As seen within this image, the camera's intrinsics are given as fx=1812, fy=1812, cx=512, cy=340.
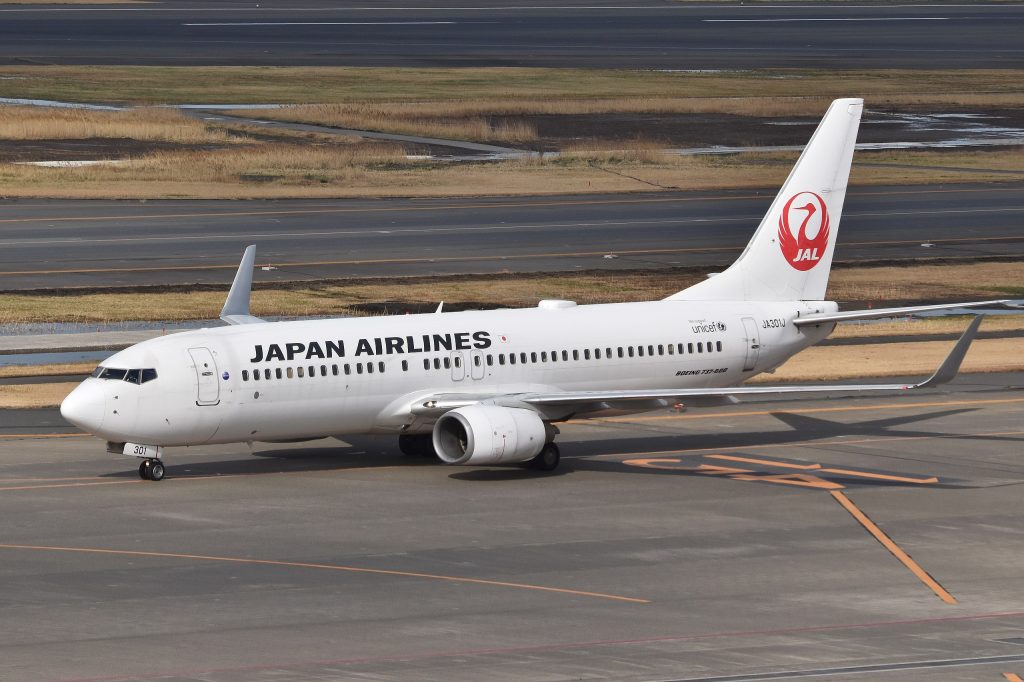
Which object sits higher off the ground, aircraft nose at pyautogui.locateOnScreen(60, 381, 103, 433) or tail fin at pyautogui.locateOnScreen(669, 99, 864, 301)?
tail fin at pyautogui.locateOnScreen(669, 99, 864, 301)

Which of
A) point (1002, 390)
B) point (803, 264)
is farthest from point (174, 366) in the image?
point (1002, 390)

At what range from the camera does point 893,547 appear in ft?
128

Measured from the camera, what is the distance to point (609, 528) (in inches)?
1604

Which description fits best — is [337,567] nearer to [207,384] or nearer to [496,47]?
[207,384]

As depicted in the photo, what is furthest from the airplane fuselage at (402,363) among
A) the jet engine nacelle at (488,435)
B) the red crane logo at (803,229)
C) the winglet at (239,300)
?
the winglet at (239,300)

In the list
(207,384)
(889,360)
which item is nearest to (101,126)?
(889,360)

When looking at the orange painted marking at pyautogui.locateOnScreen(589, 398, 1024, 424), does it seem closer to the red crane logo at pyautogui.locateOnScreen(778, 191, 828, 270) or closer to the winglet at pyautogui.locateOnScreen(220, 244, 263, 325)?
the red crane logo at pyautogui.locateOnScreen(778, 191, 828, 270)

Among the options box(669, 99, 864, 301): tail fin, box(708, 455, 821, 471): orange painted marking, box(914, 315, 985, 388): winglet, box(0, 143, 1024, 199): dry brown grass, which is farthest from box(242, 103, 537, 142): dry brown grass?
box(914, 315, 985, 388): winglet

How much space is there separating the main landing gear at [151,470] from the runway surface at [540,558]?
32.9 inches

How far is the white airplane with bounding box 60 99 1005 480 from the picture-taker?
144ft

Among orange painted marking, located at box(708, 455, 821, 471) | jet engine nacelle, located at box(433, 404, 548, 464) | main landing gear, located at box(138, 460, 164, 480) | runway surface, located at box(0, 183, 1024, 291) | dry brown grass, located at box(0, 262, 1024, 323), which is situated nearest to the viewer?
jet engine nacelle, located at box(433, 404, 548, 464)

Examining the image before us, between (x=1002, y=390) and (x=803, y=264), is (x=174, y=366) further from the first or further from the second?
(x=1002, y=390)

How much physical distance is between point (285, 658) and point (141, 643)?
2745 millimetres

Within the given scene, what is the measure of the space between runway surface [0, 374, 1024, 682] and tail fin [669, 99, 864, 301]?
424cm
